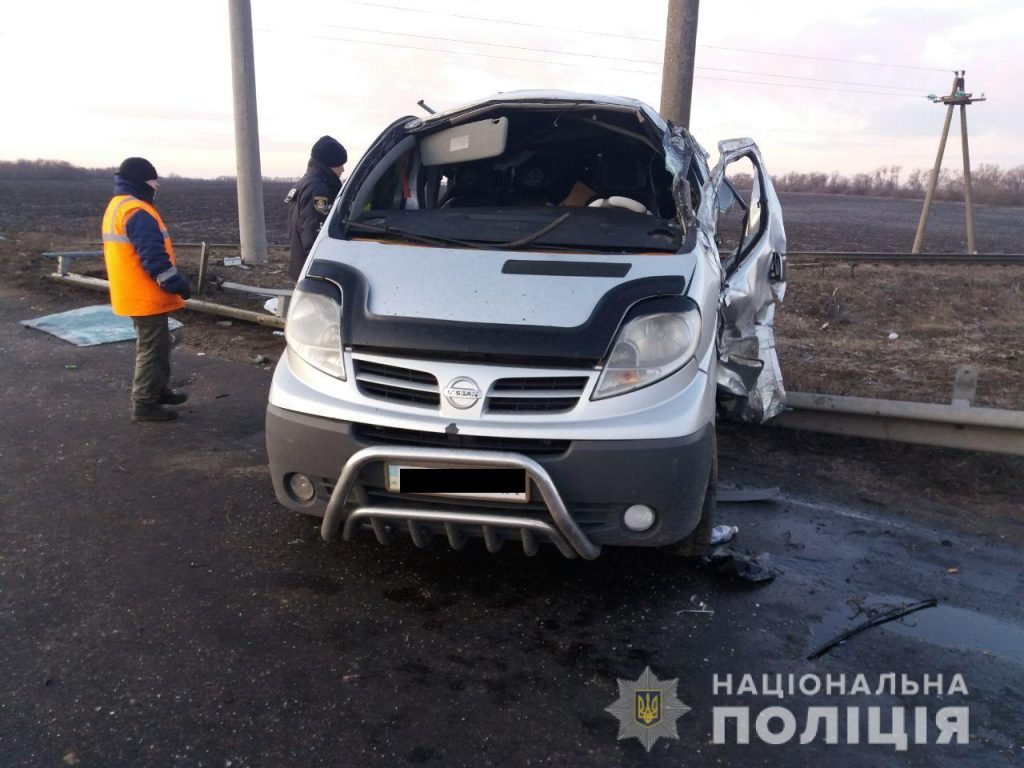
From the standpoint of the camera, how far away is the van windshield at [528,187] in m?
3.96

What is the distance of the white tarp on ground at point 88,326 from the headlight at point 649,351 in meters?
6.13

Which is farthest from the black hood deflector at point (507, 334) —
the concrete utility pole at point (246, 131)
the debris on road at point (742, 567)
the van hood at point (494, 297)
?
the concrete utility pole at point (246, 131)

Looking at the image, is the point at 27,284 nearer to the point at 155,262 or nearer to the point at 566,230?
the point at 155,262

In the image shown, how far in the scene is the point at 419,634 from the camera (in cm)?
318

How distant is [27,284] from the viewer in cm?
1055

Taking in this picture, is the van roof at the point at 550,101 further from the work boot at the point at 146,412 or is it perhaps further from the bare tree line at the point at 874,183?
the bare tree line at the point at 874,183

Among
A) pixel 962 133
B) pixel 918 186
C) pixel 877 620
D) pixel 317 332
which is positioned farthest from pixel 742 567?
pixel 918 186

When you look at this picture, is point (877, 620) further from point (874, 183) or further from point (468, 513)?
point (874, 183)

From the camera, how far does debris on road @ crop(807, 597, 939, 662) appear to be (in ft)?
10.3

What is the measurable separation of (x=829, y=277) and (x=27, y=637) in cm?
1066

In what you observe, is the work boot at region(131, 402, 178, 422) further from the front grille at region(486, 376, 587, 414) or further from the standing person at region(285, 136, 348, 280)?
the front grille at region(486, 376, 587, 414)

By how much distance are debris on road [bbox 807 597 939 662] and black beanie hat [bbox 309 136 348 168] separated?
4976 mm

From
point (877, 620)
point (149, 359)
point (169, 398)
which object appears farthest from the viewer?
point (169, 398)

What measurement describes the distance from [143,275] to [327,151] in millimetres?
1764
